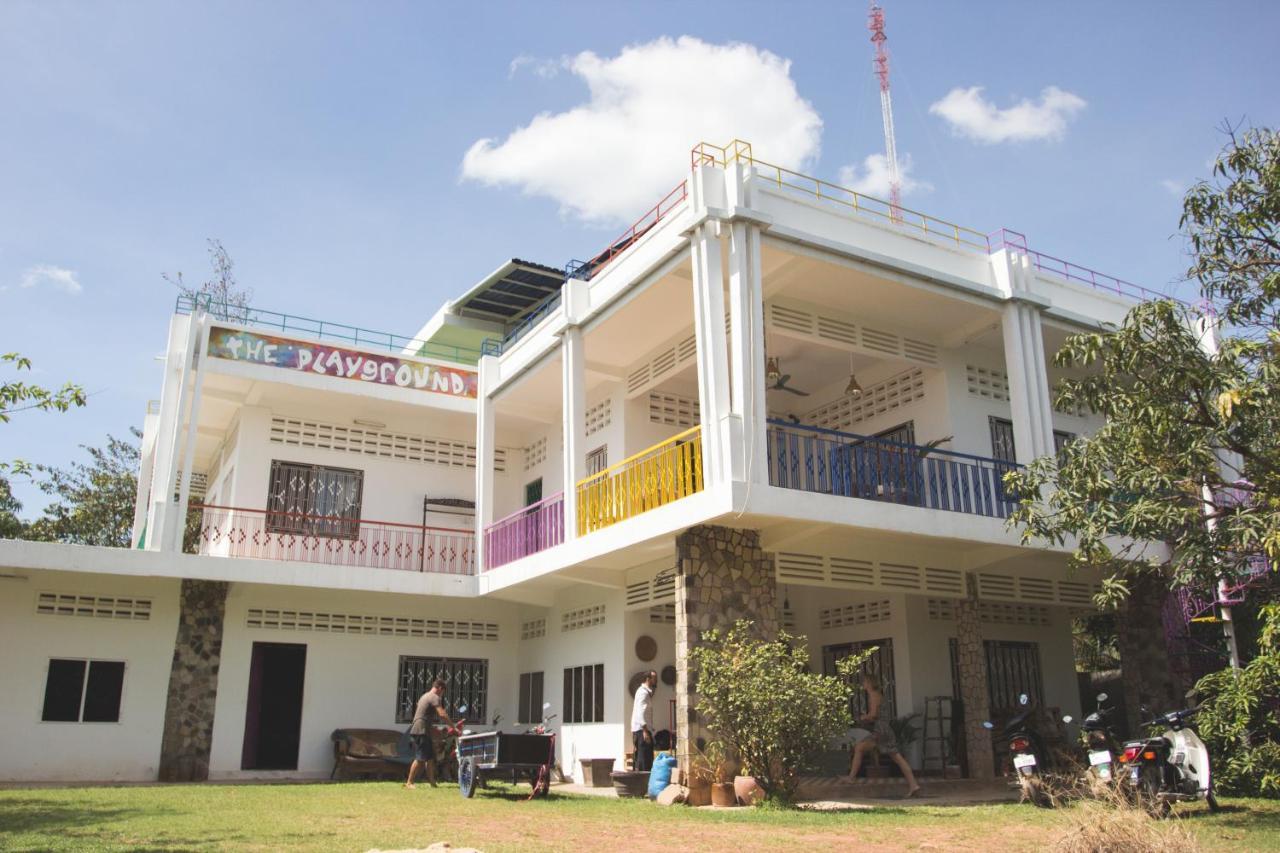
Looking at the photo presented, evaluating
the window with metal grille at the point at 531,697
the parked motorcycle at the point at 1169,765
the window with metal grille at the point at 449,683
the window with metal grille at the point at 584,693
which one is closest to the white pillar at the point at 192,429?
the window with metal grille at the point at 449,683

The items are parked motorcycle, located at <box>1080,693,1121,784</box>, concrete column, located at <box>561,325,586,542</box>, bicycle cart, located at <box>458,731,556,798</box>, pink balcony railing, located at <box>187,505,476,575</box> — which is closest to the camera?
parked motorcycle, located at <box>1080,693,1121,784</box>

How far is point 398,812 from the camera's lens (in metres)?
9.15

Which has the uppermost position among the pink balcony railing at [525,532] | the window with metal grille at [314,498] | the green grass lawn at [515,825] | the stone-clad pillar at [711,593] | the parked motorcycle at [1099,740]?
the window with metal grille at [314,498]

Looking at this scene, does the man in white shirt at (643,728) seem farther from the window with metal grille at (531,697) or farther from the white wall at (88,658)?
the white wall at (88,658)

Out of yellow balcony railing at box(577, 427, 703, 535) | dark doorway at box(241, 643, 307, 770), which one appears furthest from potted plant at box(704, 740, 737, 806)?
dark doorway at box(241, 643, 307, 770)

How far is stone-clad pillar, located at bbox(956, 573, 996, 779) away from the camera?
12477 mm

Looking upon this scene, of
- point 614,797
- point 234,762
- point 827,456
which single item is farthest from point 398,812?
point 234,762

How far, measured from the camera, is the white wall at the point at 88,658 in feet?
45.7

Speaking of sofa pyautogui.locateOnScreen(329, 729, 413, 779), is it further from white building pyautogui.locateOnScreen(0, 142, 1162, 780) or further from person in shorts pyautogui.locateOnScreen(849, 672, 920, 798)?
person in shorts pyautogui.locateOnScreen(849, 672, 920, 798)

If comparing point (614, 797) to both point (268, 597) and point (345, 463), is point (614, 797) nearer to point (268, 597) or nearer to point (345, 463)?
point (268, 597)

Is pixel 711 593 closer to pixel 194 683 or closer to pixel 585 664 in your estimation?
pixel 585 664

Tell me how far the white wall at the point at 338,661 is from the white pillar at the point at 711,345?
770cm

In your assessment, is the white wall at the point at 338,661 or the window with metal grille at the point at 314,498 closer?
the white wall at the point at 338,661

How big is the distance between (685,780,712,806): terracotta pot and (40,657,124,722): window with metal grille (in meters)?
8.92
